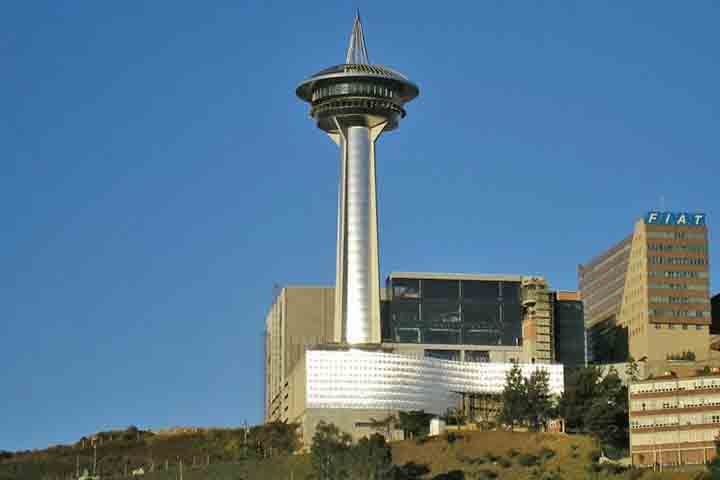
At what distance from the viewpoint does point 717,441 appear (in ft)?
655

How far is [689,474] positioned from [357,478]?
3757cm

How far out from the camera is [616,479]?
19850 cm

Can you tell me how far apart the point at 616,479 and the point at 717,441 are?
41.1ft

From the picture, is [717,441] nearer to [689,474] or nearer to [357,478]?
[689,474]

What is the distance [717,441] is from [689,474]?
5828mm

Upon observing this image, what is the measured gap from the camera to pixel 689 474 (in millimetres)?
196750

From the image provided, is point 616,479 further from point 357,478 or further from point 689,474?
point 357,478

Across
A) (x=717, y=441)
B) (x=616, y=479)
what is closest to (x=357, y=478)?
(x=616, y=479)

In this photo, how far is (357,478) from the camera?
7756 inches

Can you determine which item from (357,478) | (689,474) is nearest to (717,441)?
(689,474)

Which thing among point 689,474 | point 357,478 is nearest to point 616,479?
point 689,474

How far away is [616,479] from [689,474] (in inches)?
324

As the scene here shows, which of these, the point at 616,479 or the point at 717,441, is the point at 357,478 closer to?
the point at 616,479

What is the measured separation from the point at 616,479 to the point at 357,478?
29606 mm
